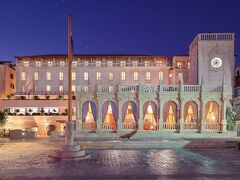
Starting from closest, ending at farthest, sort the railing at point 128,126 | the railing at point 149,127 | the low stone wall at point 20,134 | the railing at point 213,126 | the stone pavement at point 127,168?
the stone pavement at point 127,168 < the low stone wall at point 20,134 < the railing at point 213,126 < the railing at point 149,127 < the railing at point 128,126

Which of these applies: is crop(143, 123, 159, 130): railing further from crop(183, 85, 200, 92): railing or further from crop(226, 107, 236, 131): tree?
crop(226, 107, 236, 131): tree

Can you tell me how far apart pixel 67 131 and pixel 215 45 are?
2622cm

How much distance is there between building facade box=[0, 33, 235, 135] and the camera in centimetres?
3238

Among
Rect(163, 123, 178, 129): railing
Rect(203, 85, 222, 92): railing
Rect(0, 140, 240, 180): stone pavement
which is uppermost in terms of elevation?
Rect(203, 85, 222, 92): railing

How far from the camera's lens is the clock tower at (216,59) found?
36156mm

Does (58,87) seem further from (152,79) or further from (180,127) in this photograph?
(180,127)

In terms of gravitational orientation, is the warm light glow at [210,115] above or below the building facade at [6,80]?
below

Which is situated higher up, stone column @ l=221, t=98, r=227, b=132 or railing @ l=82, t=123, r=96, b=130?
stone column @ l=221, t=98, r=227, b=132

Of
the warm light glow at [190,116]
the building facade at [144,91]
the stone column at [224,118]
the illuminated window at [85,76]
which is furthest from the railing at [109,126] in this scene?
the illuminated window at [85,76]

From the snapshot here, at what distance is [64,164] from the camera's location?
14.8 meters

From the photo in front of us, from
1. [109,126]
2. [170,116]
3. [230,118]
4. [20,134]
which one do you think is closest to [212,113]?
[230,118]

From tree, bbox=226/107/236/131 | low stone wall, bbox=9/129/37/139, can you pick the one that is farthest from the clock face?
low stone wall, bbox=9/129/37/139

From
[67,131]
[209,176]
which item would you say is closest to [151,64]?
[67,131]

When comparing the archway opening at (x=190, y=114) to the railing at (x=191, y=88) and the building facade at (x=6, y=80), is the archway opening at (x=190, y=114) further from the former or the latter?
the building facade at (x=6, y=80)
